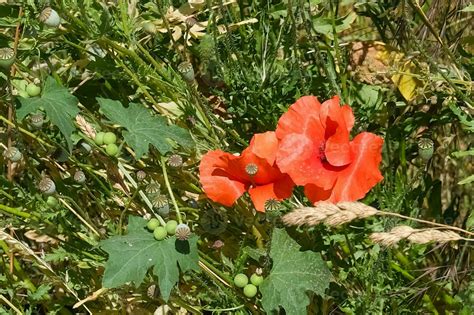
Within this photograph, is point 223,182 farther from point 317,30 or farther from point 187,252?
point 317,30

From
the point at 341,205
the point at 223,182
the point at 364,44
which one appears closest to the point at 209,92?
the point at 364,44

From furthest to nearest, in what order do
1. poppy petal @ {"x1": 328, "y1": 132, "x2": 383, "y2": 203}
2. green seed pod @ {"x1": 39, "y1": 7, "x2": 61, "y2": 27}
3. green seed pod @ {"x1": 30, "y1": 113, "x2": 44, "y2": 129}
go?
green seed pod @ {"x1": 30, "y1": 113, "x2": 44, "y2": 129} → green seed pod @ {"x1": 39, "y1": 7, "x2": 61, "y2": 27} → poppy petal @ {"x1": 328, "y1": 132, "x2": 383, "y2": 203}

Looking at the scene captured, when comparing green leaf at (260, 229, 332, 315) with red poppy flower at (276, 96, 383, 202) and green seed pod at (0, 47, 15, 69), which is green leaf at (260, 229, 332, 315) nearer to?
red poppy flower at (276, 96, 383, 202)

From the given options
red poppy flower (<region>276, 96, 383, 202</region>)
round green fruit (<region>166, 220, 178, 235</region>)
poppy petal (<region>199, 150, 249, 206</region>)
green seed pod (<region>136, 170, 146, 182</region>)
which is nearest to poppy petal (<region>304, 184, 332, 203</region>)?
red poppy flower (<region>276, 96, 383, 202</region>)

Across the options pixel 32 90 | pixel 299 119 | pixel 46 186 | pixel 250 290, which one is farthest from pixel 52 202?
pixel 299 119

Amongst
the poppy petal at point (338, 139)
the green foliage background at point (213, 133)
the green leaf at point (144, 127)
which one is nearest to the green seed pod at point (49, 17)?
the green foliage background at point (213, 133)

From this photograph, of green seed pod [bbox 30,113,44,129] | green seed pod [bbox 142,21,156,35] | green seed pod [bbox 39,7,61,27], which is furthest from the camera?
green seed pod [bbox 142,21,156,35]
